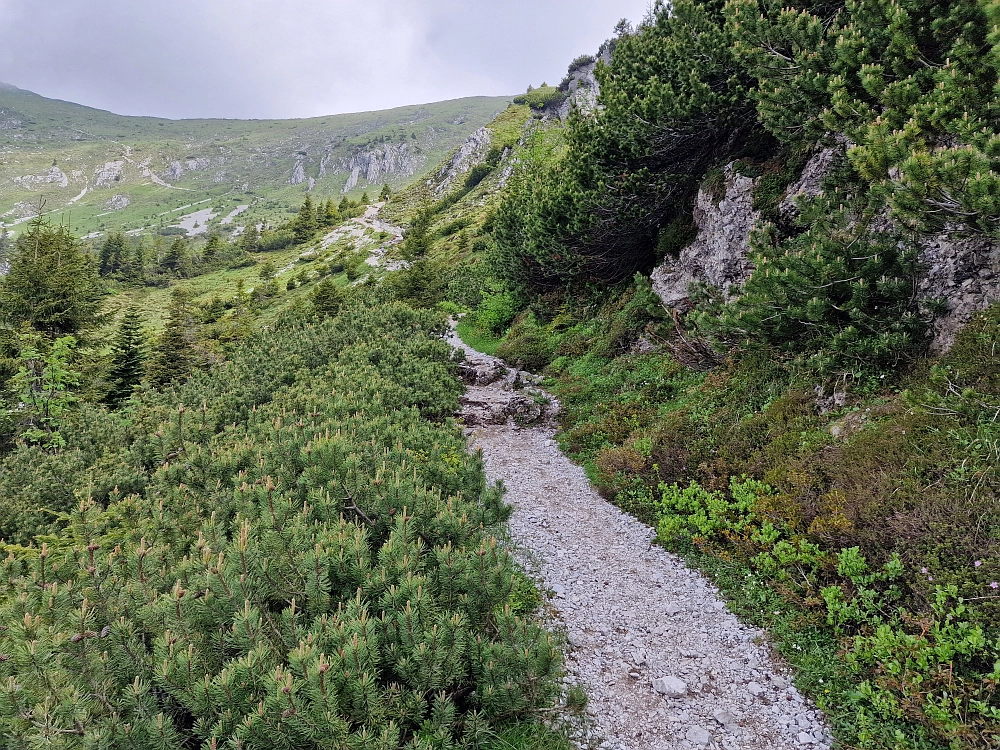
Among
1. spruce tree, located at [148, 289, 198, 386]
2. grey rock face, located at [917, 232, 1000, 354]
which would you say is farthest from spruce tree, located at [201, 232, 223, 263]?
grey rock face, located at [917, 232, 1000, 354]

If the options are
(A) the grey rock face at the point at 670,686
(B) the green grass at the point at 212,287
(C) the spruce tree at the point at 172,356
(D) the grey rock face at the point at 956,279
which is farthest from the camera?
(B) the green grass at the point at 212,287

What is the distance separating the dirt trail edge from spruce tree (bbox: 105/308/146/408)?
22.1 m

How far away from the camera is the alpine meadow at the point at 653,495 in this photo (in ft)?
11.5

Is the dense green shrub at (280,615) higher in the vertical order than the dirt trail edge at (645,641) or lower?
higher

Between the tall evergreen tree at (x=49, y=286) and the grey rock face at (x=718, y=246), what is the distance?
23107 millimetres

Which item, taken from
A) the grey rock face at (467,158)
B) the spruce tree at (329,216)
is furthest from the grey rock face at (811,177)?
the grey rock face at (467,158)

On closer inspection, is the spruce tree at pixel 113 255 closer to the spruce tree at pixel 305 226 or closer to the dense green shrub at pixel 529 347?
the spruce tree at pixel 305 226

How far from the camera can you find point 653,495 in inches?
370

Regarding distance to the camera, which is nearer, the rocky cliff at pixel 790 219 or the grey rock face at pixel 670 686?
the grey rock face at pixel 670 686

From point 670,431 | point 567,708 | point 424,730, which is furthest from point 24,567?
point 670,431

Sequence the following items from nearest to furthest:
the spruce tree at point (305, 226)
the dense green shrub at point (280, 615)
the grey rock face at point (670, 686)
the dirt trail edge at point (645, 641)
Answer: the dense green shrub at point (280, 615) < the dirt trail edge at point (645, 641) < the grey rock face at point (670, 686) < the spruce tree at point (305, 226)

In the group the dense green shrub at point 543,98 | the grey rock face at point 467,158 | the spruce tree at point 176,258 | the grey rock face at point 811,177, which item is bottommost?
the spruce tree at point 176,258

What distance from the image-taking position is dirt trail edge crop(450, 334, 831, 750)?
4.98 m

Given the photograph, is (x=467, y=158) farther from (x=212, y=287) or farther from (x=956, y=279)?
(x=956, y=279)
